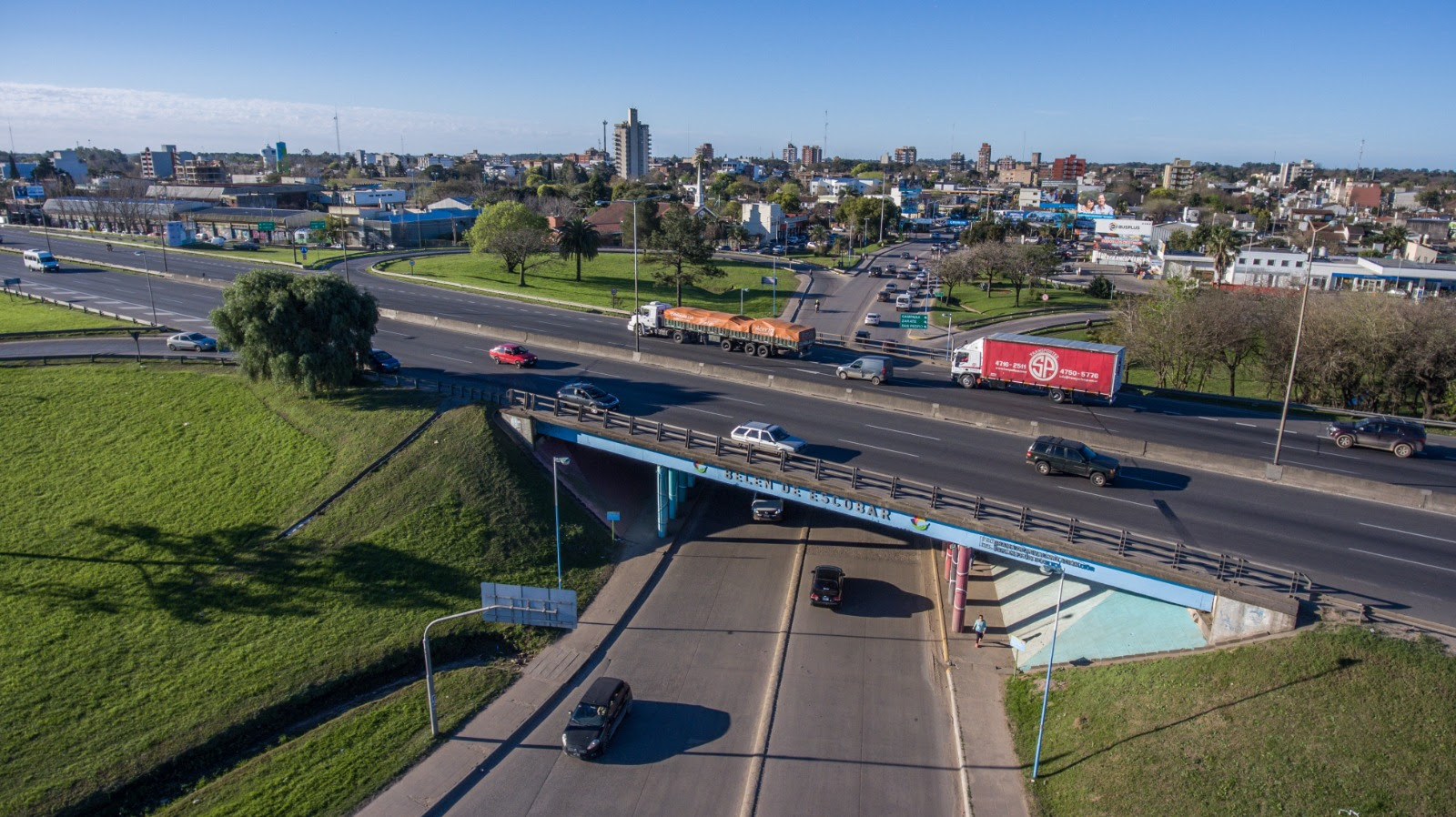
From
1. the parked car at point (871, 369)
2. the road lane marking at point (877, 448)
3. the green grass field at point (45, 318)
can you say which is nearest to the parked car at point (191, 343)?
the green grass field at point (45, 318)

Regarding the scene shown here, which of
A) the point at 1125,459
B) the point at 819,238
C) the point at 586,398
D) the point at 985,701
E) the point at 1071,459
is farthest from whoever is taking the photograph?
the point at 819,238

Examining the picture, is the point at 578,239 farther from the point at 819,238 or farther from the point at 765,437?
the point at 819,238

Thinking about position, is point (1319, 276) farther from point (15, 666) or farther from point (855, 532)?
point (15, 666)

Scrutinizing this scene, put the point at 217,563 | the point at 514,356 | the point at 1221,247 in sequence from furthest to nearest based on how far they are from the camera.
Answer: the point at 1221,247
the point at 514,356
the point at 217,563

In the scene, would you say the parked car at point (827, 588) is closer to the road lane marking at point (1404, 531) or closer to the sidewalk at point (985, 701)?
the sidewalk at point (985, 701)

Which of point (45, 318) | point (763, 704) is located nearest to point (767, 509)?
point (763, 704)

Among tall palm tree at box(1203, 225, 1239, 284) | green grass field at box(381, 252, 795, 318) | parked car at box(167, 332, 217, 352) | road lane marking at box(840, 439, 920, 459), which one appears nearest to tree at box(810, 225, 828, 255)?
green grass field at box(381, 252, 795, 318)

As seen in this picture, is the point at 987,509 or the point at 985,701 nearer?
the point at 985,701
